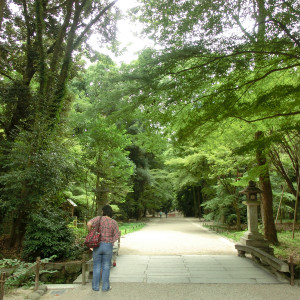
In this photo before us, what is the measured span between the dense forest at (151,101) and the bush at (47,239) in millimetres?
58

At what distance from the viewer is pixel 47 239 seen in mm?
8648

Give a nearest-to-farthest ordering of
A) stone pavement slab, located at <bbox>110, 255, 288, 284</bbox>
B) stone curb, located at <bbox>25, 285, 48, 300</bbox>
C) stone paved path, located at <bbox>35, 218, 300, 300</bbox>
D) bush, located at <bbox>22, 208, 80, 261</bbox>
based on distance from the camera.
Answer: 1. stone curb, located at <bbox>25, 285, 48, 300</bbox>
2. stone paved path, located at <bbox>35, 218, 300, 300</bbox>
3. stone pavement slab, located at <bbox>110, 255, 288, 284</bbox>
4. bush, located at <bbox>22, 208, 80, 261</bbox>

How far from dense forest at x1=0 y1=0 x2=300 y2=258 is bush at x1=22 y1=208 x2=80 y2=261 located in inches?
2.3

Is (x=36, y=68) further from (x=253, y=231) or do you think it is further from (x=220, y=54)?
(x=253, y=231)

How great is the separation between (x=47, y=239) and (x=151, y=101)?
20.0 feet

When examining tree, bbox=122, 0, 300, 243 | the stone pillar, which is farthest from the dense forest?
the stone pillar

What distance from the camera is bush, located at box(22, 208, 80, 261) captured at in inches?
337

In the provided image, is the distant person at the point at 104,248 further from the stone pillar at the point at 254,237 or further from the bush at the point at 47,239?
the stone pillar at the point at 254,237

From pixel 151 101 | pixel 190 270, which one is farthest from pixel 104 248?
pixel 151 101

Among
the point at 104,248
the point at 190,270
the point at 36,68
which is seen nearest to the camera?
the point at 104,248

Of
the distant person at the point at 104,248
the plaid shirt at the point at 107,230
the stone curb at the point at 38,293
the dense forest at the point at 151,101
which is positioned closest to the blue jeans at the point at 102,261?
the distant person at the point at 104,248

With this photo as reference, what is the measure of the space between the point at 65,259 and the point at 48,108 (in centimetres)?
618

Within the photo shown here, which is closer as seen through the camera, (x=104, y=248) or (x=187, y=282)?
(x=104, y=248)

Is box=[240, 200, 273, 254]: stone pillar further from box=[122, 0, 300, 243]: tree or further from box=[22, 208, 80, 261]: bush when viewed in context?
box=[22, 208, 80, 261]: bush
